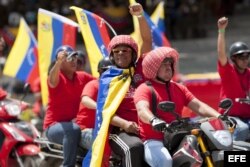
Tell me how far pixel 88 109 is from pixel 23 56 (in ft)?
13.6

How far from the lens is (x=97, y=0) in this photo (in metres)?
28.1

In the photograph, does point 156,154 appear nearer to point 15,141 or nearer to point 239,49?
point 239,49

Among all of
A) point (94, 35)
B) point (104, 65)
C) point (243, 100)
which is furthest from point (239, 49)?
point (94, 35)

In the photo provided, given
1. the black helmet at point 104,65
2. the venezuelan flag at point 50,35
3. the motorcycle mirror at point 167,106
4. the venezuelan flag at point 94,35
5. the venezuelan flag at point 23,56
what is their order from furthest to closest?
the venezuelan flag at point 23,56 → the venezuelan flag at point 50,35 → the venezuelan flag at point 94,35 → the black helmet at point 104,65 → the motorcycle mirror at point 167,106

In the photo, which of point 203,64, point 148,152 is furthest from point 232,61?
point 203,64

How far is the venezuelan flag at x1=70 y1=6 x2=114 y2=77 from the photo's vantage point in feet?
31.3

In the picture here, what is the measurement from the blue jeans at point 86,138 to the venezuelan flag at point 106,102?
756 mm

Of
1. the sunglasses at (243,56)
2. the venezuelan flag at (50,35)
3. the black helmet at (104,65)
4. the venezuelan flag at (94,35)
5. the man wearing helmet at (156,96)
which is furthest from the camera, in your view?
the venezuelan flag at (50,35)

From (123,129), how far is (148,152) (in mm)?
544

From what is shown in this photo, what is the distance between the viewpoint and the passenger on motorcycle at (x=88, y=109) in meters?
8.48

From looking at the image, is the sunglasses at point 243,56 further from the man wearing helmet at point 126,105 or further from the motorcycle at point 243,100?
the man wearing helmet at point 126,105

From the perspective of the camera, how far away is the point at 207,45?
26.6m

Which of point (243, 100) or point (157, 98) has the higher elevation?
point (157, 98)

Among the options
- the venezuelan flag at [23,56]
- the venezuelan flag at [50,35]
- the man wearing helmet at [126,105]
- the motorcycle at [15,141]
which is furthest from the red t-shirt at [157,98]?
the venezuelan flag at [23,56]
